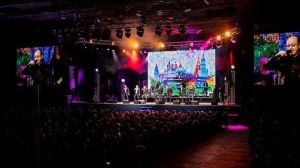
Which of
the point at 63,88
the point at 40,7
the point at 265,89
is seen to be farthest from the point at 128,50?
the point at 265,89

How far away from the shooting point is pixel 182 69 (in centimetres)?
1817

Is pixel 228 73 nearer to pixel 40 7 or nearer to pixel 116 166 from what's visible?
pixel 40 7

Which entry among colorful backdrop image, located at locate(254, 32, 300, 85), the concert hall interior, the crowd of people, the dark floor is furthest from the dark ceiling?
the crowd of people

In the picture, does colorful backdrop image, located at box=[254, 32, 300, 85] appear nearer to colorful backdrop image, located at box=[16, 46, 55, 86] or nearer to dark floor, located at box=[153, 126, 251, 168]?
dark floor, located at box=[153, 126, 251, 168]

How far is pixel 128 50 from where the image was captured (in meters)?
19.0

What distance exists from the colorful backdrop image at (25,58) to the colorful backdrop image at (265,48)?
9161mm

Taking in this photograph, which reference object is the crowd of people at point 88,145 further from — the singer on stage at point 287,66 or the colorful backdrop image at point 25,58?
the colorful backdrop image at point 25,58

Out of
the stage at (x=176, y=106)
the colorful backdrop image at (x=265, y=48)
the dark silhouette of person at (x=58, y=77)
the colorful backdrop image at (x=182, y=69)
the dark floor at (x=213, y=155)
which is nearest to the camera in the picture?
the dark floor at (x=213, y=155)

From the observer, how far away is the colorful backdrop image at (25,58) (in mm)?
15641

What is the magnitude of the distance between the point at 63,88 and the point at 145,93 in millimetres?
4200

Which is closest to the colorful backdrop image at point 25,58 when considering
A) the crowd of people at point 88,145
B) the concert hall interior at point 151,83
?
the concert hall interior at point 151,83

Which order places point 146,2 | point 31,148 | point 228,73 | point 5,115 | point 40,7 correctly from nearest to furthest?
point 31,148 < point 5,115 < point 146,2 < point 40,7 < point 228,73

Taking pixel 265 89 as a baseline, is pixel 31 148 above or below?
below

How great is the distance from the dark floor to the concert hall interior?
0.03 meters
